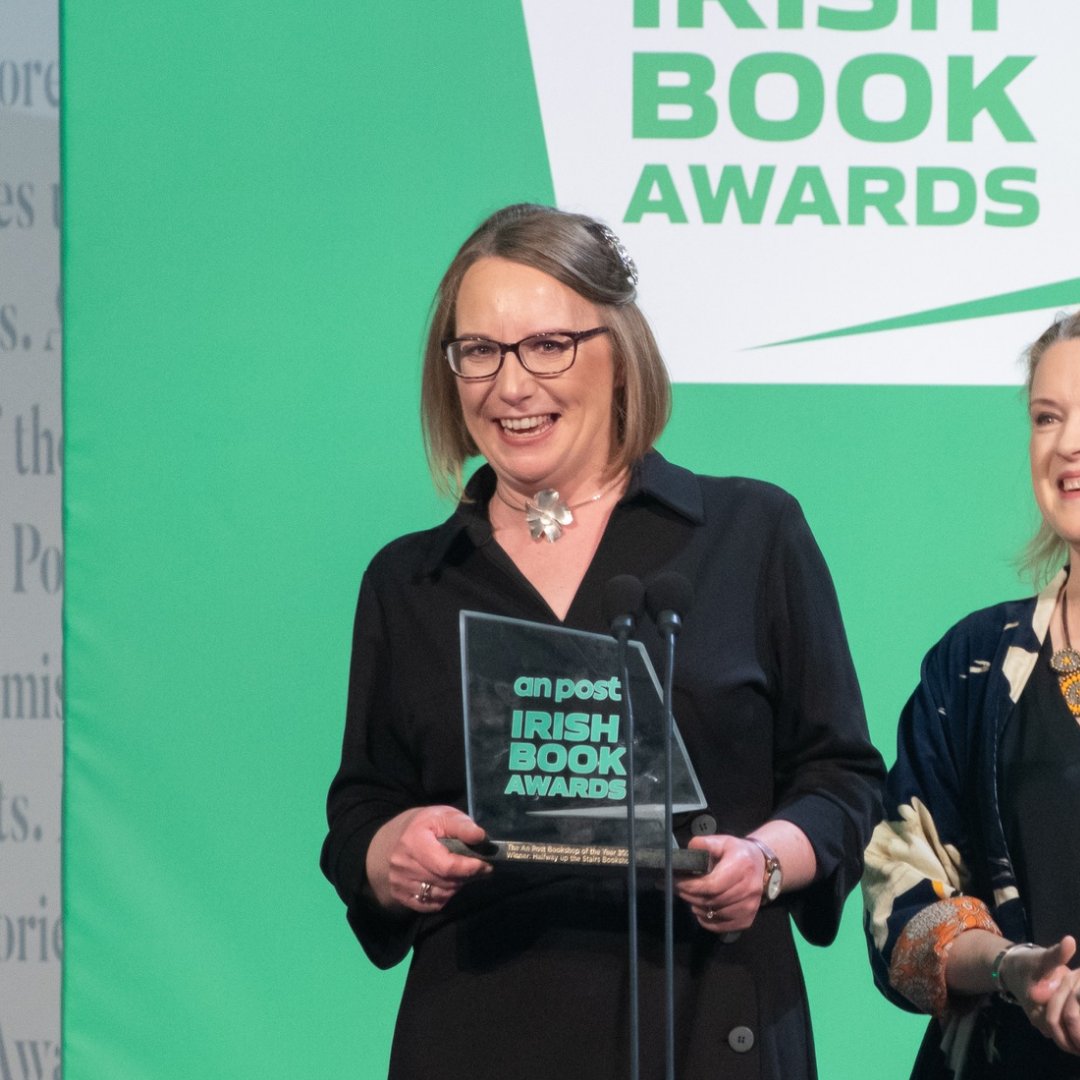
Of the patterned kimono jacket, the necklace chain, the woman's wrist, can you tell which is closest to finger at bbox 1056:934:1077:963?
the woman's wrist

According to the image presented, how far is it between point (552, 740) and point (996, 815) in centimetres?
54

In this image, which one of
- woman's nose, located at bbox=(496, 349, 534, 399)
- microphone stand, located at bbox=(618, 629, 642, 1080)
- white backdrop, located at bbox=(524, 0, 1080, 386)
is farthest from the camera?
white backdrop, located at bbox=(524, 0, 1080, 386)

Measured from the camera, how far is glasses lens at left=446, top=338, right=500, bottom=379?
6.79 feet

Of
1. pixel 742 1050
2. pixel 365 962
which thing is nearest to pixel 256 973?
pixel 365 962

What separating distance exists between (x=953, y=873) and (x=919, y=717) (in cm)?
20

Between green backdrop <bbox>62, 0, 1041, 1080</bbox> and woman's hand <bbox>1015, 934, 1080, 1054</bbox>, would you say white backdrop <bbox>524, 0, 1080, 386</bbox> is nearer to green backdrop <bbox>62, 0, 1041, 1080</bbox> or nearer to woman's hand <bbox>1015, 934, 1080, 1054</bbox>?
green backdrop <bbox>62, 0, 1041, 1080</bbox>

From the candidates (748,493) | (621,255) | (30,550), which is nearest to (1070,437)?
(748,493)

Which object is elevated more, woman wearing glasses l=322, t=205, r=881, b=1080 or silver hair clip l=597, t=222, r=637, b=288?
silver hair clip l=597, t=222, r=637, b=288

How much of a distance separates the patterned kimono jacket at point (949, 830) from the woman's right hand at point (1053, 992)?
0.49 ft

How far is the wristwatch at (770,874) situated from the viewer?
1821 mm

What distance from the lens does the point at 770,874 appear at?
1.83 metres

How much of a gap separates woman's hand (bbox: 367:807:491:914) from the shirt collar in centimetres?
35

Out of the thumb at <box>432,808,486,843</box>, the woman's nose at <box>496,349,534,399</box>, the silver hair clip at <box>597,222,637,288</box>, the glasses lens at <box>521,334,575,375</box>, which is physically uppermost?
the silver hair clip at <box>597,222,637,288</box>

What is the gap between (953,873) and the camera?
2.03 m
